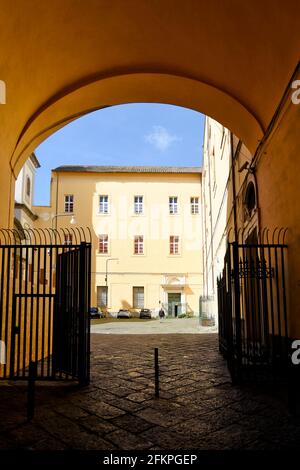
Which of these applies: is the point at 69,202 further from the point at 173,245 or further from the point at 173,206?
the point at 173,245

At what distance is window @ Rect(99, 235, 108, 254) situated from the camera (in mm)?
35000

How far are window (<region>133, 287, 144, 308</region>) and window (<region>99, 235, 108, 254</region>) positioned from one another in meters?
4.16

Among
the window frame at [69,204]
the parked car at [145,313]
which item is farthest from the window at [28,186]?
the parked car at [145,313]

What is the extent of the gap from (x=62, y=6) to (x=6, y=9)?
100 cm

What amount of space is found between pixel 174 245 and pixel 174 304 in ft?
16.6

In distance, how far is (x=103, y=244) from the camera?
35094 mm

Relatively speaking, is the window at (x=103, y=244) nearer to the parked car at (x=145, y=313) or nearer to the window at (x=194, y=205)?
the parked car at (x=145, y=313)

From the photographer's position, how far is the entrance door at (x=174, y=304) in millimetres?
34531

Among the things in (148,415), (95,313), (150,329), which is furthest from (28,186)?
(148,415)

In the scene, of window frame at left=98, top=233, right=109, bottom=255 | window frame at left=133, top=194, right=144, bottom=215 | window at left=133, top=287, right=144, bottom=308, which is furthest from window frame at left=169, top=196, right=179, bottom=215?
window at left=133, top=287, right=144, bottom=308

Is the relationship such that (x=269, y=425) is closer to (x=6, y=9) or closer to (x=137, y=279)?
(x=6, y=9)

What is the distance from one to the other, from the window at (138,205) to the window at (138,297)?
6.72 metres

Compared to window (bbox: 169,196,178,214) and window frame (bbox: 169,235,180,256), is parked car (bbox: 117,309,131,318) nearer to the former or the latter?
window frame (bbox: 169,235,180,256)
